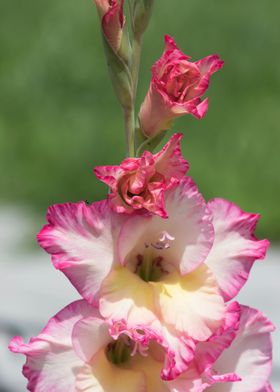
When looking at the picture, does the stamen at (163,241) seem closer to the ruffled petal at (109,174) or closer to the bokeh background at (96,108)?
the ruffled petal at (109,174)

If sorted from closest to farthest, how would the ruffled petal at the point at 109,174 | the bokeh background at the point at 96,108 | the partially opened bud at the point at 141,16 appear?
1. the ruffled petal at the point at 109,174
2. the partially opened bud at the point at 141,16
3. the bokeh background at the point at 96,108

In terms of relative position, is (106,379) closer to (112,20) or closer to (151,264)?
(151,264)

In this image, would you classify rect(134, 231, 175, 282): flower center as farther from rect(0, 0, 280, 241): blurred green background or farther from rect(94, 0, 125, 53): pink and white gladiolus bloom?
rect(0, 0, 280, 241): blurred green background

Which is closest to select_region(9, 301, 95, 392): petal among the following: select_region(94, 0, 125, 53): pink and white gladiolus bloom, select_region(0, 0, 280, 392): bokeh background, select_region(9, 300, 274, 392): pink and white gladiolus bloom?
select_region(9, 300, 274, 392): pink and white gladiolus bloom

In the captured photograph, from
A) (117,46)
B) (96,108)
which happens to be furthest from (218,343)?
(96,108)

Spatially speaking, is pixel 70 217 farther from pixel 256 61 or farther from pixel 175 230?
pixel 256 61

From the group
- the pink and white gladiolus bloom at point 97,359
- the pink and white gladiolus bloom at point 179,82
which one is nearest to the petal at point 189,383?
the pink and white gladiolus bloom at point 97,359

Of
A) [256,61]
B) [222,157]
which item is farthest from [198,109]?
[256,61]
